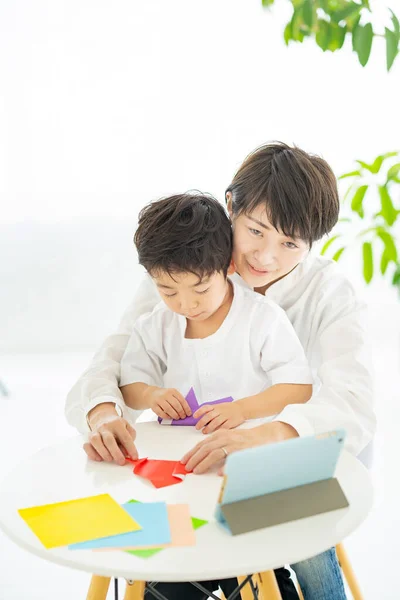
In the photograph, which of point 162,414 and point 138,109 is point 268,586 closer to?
point 162,414

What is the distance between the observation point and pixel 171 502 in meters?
1.13

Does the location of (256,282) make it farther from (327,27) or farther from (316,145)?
(316,145)

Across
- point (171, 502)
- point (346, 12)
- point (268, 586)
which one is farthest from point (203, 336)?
point (346, 12)

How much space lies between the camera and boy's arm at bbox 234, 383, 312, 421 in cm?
143

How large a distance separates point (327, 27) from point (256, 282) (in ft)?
4.66

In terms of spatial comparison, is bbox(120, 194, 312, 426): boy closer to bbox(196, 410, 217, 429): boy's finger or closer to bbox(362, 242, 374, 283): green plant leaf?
bbox(196, 410, 217, 429): boy's finger

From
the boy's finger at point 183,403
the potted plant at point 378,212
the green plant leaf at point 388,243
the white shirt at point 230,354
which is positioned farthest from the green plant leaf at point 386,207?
the boy's finger at point 183,403

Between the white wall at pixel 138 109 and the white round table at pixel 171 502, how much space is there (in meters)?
3.21

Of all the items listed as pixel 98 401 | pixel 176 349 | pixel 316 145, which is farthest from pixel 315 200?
pixel 316 145

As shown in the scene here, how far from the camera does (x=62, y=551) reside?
3.25ft

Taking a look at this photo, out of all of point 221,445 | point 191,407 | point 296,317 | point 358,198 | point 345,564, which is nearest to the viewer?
point 221,445

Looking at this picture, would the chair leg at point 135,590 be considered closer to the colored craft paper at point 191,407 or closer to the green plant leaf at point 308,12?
the colored craft paper at point 191,407

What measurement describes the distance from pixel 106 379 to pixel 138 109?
3.09 m

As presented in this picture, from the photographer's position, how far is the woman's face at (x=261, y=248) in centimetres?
156
